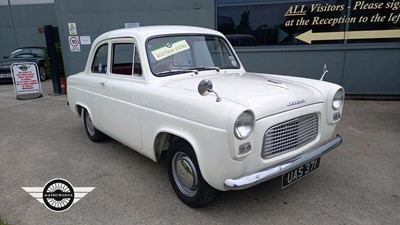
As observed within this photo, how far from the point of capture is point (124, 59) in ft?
13.3

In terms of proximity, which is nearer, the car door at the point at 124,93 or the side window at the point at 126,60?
the car door at the point at 124,93

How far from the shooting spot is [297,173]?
112 inches

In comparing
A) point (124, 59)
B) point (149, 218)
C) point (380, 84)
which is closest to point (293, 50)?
point (380, 84)

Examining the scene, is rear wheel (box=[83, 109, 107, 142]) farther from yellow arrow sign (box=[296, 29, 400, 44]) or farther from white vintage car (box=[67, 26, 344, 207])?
yellow arrow sign (box=[296, 29, 400, 44])

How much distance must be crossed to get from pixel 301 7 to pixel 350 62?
5.87ft

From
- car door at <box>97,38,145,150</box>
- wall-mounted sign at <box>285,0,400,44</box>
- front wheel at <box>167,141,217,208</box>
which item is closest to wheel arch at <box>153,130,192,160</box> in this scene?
front wheel at <box>167,141,217,208</box>

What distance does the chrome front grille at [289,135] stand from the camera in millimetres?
2622

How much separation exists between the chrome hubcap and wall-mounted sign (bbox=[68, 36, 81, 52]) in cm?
732

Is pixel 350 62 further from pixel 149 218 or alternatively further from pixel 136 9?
pixel 149 218

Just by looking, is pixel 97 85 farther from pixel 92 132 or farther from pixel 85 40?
pixel 85 40

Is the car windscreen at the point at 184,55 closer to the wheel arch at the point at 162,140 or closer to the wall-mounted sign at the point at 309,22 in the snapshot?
the wheel arch at the point at 162,140

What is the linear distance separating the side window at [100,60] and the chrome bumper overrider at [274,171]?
2.66m

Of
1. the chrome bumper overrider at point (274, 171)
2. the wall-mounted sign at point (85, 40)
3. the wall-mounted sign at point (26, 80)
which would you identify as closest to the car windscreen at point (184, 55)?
Result: the chrome bumper overrider at point (274, 171)

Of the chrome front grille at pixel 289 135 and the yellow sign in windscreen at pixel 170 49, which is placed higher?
the yellow sign in windscreen at pixel 170 49
